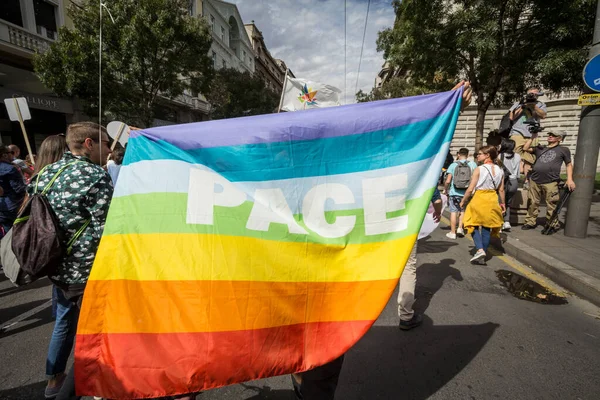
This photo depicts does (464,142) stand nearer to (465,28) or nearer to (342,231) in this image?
(465,28)

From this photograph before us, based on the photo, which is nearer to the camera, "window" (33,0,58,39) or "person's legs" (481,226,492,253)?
"person's legs" (481,226,492,253)

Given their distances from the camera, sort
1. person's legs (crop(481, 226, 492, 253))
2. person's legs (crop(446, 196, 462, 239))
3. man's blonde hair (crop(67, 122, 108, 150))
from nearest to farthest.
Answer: man's blonde hair (crop(67, 122, 108, 150)) < person's legs (crop(481, 226, 492, 253)) < person's legs (crop(446, 196, 462, 239))

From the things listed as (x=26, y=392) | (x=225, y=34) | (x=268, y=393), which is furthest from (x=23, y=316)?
(x=225, y=34)

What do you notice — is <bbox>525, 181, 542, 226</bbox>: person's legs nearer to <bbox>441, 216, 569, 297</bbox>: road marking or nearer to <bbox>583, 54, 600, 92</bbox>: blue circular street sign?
<bbox>441, 216, 569, 297</bbox>: road marking

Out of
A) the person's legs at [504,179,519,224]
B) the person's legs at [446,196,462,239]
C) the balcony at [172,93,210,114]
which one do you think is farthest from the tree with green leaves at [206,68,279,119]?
the person's legs at [504,179,519,224]

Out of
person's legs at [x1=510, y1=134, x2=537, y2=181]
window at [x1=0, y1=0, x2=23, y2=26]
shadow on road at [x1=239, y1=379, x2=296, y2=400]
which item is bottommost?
shadow on road at [x1=239, y1=379, x2=296, y2=400]

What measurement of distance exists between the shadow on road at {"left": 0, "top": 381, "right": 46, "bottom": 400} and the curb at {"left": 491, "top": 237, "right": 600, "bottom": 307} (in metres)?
5.56

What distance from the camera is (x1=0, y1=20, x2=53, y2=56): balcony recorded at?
1148cm

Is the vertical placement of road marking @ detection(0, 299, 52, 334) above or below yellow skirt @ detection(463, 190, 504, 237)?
below

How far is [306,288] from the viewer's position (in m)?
1.70

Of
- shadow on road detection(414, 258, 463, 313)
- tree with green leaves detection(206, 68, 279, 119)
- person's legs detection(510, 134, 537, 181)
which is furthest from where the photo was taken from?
tree with green leaves detection(206, 68, 279, 119)

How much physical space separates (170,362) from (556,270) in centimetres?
507

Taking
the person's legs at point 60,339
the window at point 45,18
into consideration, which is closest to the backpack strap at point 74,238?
Result: the person's legs at point 60,339

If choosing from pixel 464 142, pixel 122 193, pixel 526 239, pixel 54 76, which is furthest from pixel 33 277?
pixel 464 142
